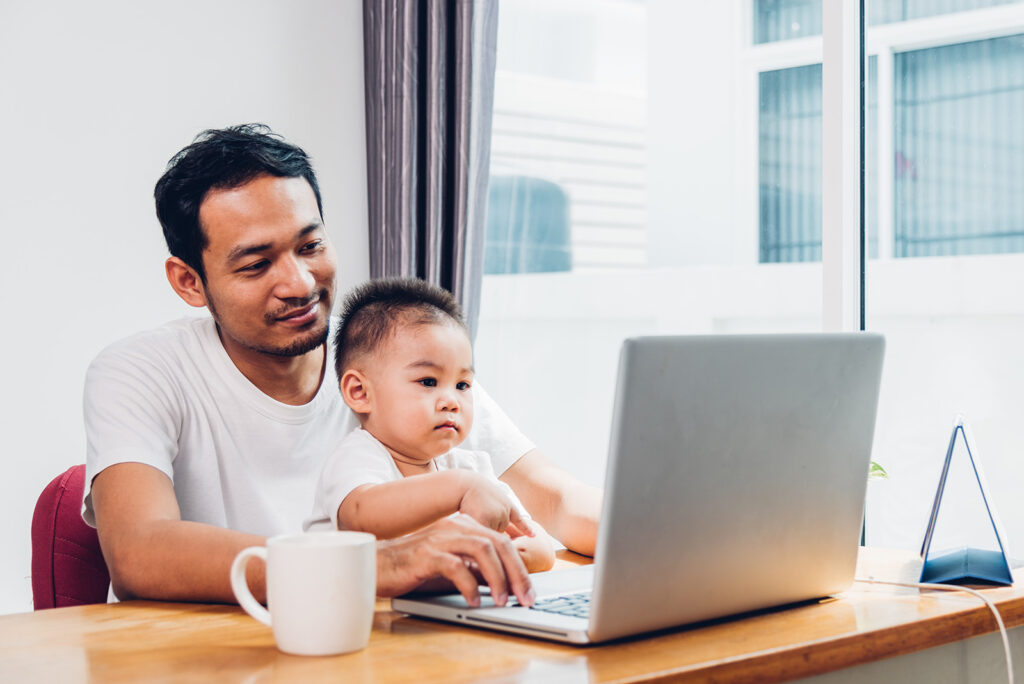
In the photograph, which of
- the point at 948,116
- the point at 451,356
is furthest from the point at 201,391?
the point at 948,116

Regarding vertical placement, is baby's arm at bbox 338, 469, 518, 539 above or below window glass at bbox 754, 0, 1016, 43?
below

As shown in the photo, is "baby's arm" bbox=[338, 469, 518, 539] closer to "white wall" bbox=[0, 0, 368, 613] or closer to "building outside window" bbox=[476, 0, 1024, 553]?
"building outside window" bbox=[476, 0, 1024, 553]

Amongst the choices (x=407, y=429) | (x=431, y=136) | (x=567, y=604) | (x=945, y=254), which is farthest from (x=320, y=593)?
(x=431, y=136)

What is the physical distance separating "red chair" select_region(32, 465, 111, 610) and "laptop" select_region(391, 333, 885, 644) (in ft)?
2.45

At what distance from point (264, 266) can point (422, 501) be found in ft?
1.88

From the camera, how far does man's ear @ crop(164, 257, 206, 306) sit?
5.48 ft

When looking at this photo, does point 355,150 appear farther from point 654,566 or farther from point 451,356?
point 654,566

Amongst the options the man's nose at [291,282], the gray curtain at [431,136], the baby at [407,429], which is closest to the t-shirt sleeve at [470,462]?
the baby at [407,429]

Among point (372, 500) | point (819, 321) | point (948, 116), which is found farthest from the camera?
point (819, 321)

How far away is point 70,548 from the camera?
1.56 meters

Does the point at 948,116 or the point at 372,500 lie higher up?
the point at 948,116

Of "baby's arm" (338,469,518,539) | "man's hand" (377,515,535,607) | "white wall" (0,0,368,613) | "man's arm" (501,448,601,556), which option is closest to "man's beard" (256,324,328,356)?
"man's arm" (501,448,601,556)

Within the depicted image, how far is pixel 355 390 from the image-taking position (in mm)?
1429

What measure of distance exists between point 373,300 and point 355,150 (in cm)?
161
